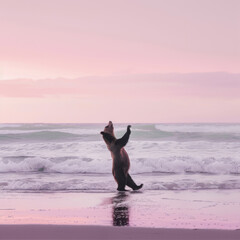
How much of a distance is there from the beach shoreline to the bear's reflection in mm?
731

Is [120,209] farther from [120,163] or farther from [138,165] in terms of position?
[138,165]

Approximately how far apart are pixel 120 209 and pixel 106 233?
8.59 feet

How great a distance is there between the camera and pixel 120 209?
11.2 m

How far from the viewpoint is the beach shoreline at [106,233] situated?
8.34 meters

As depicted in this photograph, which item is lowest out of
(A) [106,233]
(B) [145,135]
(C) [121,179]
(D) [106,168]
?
(A) [106,233]

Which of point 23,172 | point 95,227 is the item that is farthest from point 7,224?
point 23,172

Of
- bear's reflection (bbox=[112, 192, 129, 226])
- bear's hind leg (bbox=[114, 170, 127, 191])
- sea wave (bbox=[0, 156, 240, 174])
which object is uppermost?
sea wave (bbox=[0, 156, 240, 174])

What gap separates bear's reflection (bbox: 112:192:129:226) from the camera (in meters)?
9.71

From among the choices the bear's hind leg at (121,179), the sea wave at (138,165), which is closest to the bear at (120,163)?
the bear's hind leg at (121,179)

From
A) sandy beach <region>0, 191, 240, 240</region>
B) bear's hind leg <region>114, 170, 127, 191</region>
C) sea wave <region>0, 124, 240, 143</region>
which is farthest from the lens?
sea wave <region>0, 124, 240, 143</region>

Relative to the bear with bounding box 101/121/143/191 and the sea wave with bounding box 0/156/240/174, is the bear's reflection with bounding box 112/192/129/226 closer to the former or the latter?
the bear with bounding box 101/121/143/191

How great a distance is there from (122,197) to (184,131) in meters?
34.2

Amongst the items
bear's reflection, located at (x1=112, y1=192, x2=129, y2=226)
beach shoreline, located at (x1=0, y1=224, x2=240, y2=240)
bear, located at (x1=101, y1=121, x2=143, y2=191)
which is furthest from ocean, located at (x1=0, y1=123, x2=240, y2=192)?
beach shoreline, located at (x1=0, y1=224, x2=240, y2=240)

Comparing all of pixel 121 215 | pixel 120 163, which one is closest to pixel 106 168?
→ pixel 120 163
